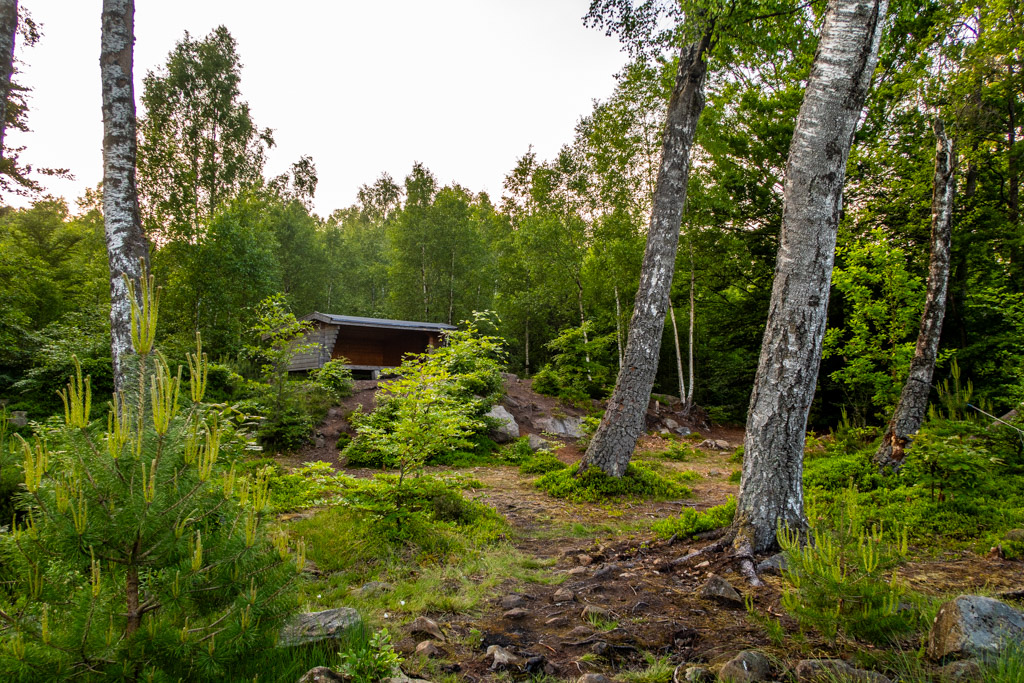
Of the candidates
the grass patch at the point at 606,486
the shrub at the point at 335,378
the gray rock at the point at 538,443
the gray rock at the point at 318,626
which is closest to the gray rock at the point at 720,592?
the gray rock at the point at 318,626

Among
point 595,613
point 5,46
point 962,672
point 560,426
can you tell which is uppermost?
point 5,46

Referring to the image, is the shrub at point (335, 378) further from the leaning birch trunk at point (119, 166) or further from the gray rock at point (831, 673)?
the gray rock at point (831, 673)

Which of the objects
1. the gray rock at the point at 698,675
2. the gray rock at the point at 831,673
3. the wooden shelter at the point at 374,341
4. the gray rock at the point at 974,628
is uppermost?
the wooden shelter at the point at 374,341

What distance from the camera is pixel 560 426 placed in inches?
565

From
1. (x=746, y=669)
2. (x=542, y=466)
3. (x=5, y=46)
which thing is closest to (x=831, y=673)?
(x=746, y=669)

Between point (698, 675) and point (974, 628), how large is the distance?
47.5 inches

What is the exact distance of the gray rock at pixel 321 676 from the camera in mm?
2102

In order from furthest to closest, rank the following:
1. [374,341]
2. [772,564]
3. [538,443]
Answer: [374,341] → [538,443] → [772,564]

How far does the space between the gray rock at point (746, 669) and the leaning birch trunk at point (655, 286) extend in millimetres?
5243

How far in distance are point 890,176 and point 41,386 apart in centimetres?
2202

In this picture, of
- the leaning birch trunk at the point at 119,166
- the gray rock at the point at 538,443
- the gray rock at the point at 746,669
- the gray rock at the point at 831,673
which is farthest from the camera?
the gray rock at the point at 538,443

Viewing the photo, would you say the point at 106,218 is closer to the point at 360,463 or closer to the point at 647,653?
the point at 360,463

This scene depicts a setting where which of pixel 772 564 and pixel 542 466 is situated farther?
pixel 542 466

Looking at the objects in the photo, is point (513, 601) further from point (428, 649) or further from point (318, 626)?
point (318, 626)
